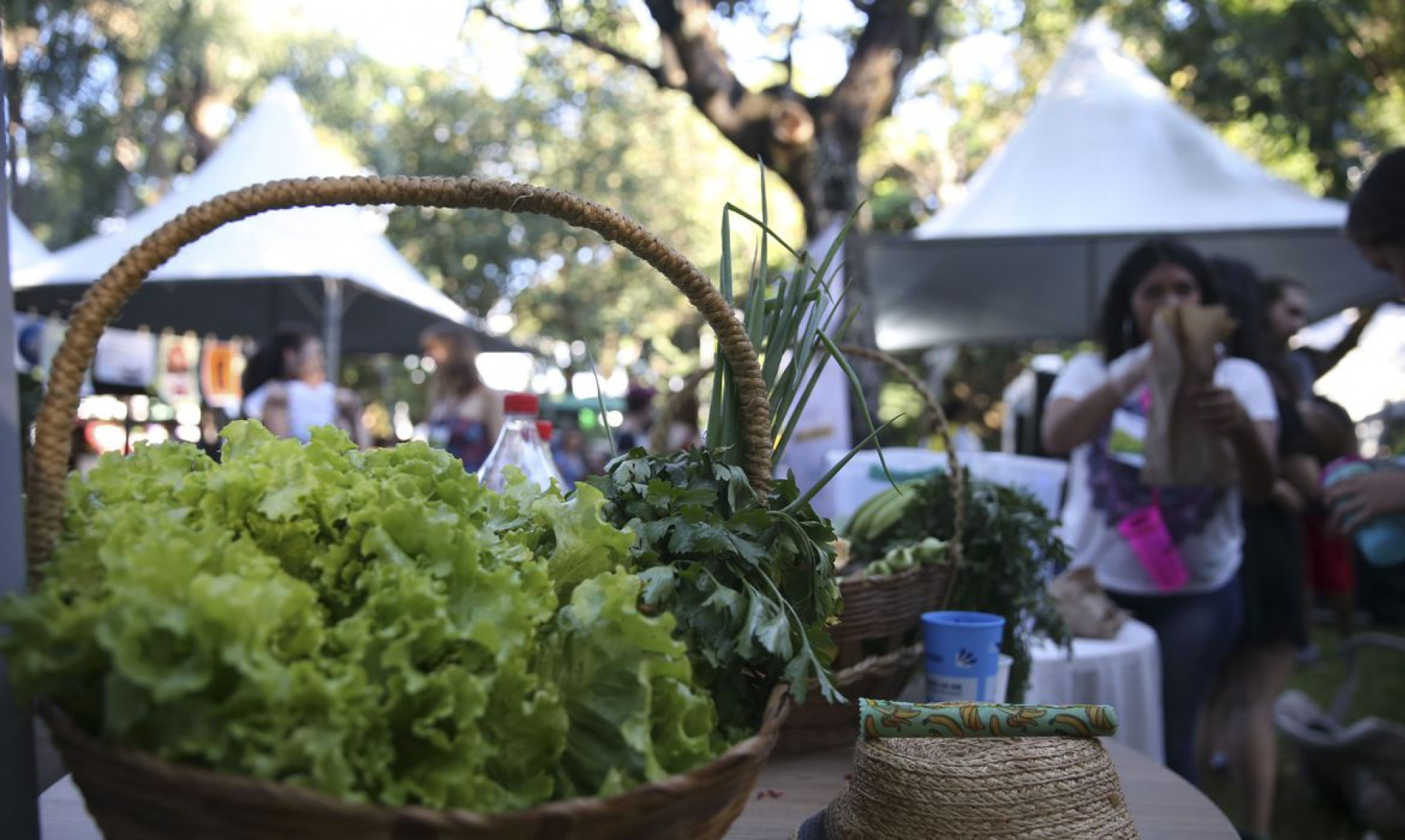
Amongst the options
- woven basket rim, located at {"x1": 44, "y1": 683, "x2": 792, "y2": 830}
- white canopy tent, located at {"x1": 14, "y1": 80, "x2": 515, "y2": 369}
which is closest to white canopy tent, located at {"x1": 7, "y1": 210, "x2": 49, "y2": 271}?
white canopy tent, located at {"x1": 14, "y1": 80, "x2": 515, "y2": 369}

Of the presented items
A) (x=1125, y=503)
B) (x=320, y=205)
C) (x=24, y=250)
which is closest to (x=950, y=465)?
(x=320, y=205)

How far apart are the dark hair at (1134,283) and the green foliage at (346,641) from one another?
2479 millimetres

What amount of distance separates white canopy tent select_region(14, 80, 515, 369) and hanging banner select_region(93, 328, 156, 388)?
0.38m

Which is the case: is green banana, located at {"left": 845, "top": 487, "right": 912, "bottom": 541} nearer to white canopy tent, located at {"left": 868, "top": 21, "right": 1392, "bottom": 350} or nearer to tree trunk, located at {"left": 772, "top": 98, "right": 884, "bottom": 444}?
tree trunk, located at {"left": 772, "top": 98, "right": 884, "bottom": 444}

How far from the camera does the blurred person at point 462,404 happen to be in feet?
15.3

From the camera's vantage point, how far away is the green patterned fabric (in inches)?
41.1

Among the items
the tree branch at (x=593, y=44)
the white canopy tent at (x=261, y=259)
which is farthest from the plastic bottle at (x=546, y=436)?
the white canopy tent at (x=261, y=259)

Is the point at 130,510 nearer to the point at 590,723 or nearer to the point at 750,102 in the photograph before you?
the point at 590,723

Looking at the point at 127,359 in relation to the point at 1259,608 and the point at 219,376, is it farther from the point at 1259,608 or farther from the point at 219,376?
the point at 1259,608

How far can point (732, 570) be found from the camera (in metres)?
0.98

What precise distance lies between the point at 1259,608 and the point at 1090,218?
10.9 feet

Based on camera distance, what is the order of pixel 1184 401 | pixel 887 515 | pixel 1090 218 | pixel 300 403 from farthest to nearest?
pixel 1090 218 → pixel 300 403 → pixel 1184 401 → pixel 887 515

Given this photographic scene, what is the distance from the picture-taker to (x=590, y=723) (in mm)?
830

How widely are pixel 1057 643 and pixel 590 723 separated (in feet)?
3.97
